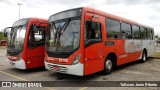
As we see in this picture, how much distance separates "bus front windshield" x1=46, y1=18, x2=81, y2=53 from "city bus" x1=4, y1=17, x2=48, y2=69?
1518mm

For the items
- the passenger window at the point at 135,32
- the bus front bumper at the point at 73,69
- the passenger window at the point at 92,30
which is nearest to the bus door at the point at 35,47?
the bus front bumper at the point at 73,69

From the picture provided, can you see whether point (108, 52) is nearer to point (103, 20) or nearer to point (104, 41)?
point (104, 41)

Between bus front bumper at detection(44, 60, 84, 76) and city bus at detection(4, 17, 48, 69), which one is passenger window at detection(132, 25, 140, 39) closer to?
city bus at detection(4, 17, 48, 69)

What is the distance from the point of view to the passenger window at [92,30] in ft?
23.9

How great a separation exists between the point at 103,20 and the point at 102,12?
416 mm

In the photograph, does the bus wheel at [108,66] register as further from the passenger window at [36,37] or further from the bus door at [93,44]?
the passenger window at [36,37]

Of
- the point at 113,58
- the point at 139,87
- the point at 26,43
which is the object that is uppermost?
the point at 26,43

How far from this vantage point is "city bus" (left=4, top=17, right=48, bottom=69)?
9.16 metres

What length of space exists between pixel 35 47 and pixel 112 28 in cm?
416

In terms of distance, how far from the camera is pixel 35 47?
9.65 meters

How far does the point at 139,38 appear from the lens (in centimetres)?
1276

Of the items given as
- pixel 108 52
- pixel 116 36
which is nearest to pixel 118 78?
pixel 108 52

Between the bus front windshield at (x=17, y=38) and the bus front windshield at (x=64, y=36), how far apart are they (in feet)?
6.02

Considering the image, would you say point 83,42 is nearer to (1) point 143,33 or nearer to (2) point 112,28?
(2) point 112,28
